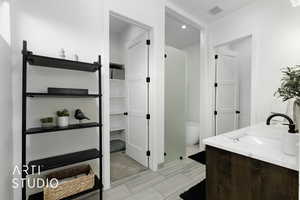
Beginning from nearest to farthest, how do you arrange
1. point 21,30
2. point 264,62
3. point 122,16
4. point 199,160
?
point 21,30, point 122,16, point 264,62, point 199,160

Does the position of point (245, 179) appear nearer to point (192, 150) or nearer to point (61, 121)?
point (61, 121)

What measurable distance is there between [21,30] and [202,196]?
273cm

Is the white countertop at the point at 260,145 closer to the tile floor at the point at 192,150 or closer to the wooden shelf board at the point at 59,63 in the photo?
the wooden shelf board at the point at 59,63

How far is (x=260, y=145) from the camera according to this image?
1160 millimetres

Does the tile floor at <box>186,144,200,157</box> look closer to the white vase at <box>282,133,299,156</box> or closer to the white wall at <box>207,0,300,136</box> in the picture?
the white wall at <box>207,0,300,136</box>

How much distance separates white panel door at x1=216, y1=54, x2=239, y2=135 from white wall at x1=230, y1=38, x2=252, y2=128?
0.13 m

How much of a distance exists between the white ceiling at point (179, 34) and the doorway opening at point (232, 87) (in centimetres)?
95

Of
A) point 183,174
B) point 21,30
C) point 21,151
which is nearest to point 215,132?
point 183,174

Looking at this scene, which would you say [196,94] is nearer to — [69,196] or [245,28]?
[245,28]

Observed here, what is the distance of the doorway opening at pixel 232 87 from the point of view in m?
3.18

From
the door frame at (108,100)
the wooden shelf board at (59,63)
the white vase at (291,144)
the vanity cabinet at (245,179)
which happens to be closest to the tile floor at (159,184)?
the door frame at (108,100)

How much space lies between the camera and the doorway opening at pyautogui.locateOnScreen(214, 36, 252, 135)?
3.18 m

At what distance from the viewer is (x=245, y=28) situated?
103 inches

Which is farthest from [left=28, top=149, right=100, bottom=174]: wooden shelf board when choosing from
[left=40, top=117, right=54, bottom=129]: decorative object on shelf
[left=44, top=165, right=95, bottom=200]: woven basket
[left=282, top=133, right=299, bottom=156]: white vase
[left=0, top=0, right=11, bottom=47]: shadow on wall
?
[left=282, top=133, right=299, bottom=156]: white vase
